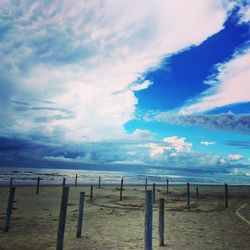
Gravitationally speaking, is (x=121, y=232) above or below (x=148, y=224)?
below

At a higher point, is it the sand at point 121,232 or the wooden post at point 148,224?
the wooden post at point 148,224

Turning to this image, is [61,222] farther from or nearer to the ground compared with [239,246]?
farther from the ground

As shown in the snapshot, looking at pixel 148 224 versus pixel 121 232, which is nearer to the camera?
pixel 148 224

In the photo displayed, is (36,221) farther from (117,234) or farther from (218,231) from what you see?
(218,231)

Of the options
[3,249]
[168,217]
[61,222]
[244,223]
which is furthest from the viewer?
[168,217]

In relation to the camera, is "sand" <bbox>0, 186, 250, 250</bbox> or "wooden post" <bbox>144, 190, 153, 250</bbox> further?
"sand" <bbox>0, 186, 250, 250</bbox>

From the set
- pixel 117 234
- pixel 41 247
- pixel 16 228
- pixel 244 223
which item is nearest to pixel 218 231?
pixel 244 223

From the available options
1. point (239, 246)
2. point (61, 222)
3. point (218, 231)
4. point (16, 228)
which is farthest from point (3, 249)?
point (218, 231)

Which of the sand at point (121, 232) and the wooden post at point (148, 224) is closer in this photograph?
the wooden post at point (148, 224)

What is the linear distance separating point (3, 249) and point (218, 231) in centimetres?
981

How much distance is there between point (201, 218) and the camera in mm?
18578

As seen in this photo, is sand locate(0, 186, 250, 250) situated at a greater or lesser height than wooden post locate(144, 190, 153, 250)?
lesser

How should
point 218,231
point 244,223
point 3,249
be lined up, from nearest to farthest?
1. point 3,249
2. point 218,231
3. point 244,223

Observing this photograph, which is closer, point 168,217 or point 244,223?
point 244,223
